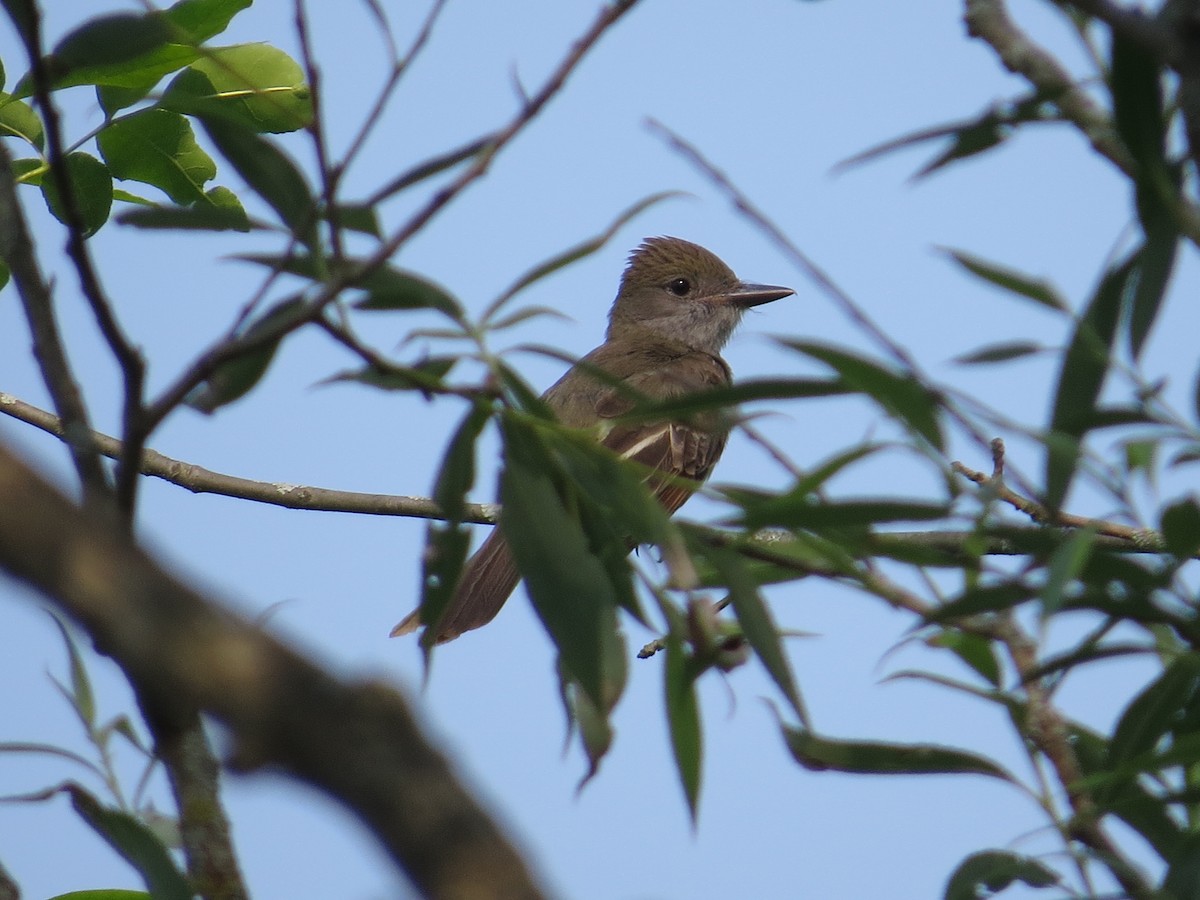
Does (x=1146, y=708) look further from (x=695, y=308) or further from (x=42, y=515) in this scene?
(x=695, y=308)

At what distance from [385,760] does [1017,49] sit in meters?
1.61

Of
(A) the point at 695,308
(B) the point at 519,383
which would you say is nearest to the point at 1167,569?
(B) the point at 519,383

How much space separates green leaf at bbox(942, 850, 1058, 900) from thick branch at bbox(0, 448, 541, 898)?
1256 millimetres

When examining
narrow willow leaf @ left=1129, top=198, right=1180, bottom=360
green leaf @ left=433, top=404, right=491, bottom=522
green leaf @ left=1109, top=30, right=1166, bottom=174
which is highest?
green leaf @ left=433, top=404, right=491, bottom=522

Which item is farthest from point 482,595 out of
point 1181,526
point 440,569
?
point 1181,526

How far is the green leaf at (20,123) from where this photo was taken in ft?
10.9

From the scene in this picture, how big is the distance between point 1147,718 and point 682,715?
69 cm

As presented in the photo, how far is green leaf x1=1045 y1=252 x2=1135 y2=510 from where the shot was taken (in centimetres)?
197

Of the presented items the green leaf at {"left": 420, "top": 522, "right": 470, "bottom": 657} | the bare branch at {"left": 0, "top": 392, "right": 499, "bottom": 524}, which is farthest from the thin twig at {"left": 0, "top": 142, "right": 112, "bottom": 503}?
the bare branch at {"left": 0, "top": 392, "right": 499, "bottom": 524}

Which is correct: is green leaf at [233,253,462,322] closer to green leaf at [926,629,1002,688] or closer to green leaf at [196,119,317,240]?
green leaf at [196,119,317,240]

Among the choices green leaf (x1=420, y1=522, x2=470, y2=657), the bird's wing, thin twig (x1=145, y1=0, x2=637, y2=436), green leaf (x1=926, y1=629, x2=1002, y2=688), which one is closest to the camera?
thin twig (x1=145, y1=0, x2=637, y2=436)

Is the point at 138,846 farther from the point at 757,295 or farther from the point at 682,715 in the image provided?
the point at 757,295

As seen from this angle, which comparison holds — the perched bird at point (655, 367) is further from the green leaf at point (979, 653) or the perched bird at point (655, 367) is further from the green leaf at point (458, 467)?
the green leaf at point (979, 653)

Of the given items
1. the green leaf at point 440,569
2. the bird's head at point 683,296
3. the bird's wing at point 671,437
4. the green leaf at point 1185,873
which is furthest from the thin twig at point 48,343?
the bird's head at point 683,296
